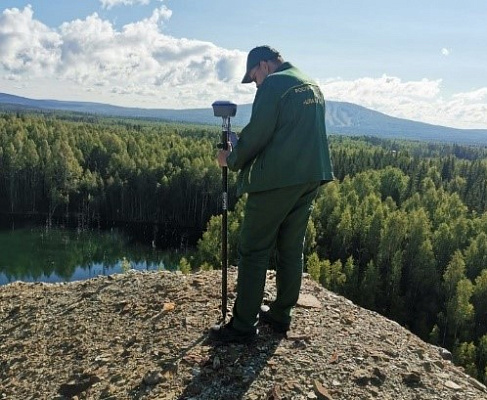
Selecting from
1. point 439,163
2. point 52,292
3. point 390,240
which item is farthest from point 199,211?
point 52,292

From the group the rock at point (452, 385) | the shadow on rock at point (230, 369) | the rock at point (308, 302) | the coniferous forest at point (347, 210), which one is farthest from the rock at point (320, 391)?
the coniferous forest at point (347, 210)

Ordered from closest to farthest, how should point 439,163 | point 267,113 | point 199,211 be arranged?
point 267,113, point 199,211, point 439,163

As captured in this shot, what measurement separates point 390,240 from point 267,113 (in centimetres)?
3510

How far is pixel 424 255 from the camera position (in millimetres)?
35469

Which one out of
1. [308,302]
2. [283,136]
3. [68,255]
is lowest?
[68,255]

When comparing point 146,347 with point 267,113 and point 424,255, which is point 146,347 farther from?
point 424,255

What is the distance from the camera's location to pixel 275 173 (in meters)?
4.46

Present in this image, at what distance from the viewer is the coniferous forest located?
30969mm

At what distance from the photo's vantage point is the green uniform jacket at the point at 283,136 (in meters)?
4.39

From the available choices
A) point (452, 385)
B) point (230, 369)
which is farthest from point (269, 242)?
point (452, 385)

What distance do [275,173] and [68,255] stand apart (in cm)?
4715

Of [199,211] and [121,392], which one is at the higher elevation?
[121,392]

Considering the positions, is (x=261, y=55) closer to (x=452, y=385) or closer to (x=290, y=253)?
(x=290, y=253)

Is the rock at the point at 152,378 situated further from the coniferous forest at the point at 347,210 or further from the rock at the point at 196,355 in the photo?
the coniferous forest at the point at 347,210
